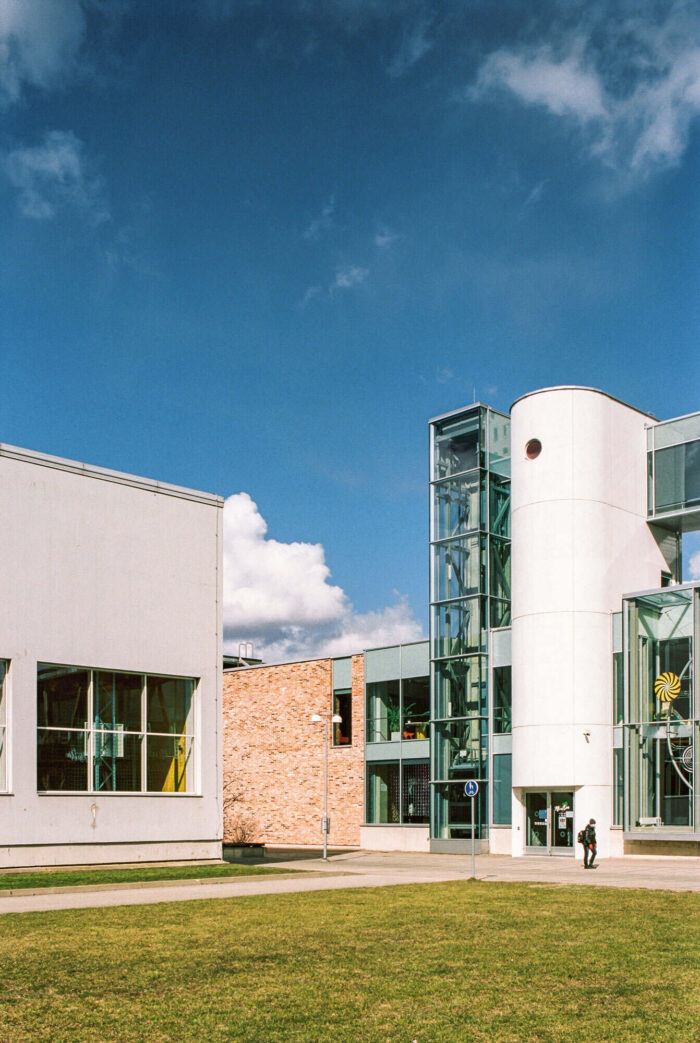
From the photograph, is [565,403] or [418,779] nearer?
[565,403]

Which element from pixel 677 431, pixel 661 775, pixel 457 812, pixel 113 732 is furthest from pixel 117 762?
pixel 677 431

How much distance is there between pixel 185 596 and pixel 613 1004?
2302cm

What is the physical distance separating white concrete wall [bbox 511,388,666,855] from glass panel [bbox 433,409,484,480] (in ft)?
7.89

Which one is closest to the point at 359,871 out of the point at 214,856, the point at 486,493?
the point at 214,856

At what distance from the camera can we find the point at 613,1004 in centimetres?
922

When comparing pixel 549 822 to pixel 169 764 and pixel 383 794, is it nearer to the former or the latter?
pixel 383 794

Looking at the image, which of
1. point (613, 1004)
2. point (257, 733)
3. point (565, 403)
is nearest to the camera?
point (613, 1004)

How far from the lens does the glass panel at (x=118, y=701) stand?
94.3ft

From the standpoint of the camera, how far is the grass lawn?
8.29 meters

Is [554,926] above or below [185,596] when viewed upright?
below

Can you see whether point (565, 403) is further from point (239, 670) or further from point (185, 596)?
point (239, 670)

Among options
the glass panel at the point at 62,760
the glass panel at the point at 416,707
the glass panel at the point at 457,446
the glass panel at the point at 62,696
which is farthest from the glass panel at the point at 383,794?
the glass panel at the point at 62,696

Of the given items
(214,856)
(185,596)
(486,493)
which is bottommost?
(214,856)

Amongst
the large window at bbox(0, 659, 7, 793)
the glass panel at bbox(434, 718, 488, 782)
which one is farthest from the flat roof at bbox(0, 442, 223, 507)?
the glass panel at bbox(434, 718, 488, 782)
